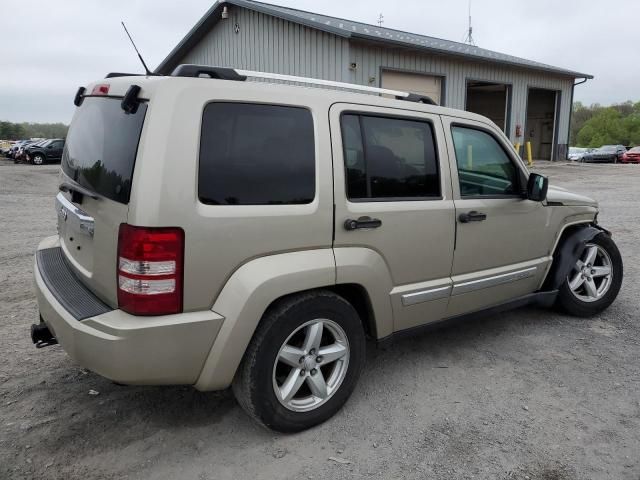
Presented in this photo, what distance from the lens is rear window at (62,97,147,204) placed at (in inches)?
92.7

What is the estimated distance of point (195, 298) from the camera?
92.4 inches

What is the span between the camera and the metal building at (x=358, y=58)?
14.4m

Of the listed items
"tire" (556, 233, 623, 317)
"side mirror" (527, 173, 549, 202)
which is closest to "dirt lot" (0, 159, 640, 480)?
"tire" (556, 233, 623, 317)

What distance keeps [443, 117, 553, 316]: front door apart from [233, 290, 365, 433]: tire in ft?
3.04

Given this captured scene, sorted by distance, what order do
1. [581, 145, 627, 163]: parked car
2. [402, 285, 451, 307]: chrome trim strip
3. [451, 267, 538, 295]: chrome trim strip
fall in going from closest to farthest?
1. [402, 285, 451, 307]: chrome trim strip
2. [451, 267, 538, 295]: chrome trim strip
3. [581, 145, 627, 163]: parked car

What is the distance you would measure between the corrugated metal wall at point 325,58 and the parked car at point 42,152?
41.7ft

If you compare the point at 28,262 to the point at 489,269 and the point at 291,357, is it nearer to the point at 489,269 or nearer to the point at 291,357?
the point at 291,357

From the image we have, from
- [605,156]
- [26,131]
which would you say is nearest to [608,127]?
[605,156]

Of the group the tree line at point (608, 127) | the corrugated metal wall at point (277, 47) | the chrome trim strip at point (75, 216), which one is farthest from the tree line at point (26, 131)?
the tree line at point (608, 127)

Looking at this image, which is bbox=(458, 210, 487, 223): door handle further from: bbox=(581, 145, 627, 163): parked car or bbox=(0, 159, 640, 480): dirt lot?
bbox=(581, 145, 627, 163): parked car

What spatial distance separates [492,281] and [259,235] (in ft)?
6.37

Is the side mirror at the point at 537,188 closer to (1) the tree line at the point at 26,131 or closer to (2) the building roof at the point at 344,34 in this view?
(2) the building roof at the point at 344,34

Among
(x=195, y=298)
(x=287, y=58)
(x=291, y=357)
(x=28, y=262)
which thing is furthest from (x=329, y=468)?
(x=287, y=58)

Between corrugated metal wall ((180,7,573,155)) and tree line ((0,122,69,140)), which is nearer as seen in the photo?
corrugated metal wall ((180,7,573,155))
